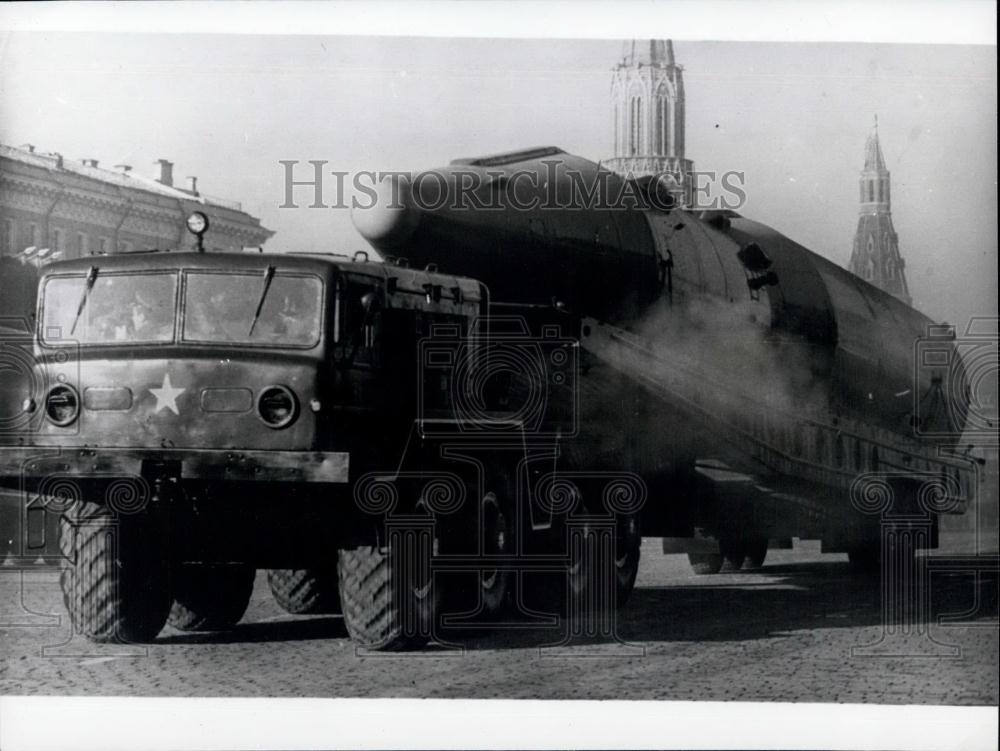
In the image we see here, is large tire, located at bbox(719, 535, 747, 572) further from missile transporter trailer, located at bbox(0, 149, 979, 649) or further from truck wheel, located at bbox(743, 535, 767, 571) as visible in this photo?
missile transporter trailer, located at bbox(0, 149, 979, 649)

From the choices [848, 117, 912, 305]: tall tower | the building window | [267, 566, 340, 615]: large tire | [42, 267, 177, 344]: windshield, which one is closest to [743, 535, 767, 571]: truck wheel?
[848, 117, 912, 305]: tall tower

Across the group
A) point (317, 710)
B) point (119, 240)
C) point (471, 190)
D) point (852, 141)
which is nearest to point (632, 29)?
point (471, 190)

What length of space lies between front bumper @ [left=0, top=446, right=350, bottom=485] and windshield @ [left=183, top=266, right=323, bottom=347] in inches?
33.1

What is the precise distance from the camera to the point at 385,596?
10.6 meters

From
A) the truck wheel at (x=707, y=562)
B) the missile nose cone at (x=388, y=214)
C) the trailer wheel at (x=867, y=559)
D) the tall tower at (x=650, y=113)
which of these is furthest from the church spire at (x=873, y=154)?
the truck wheel at (x=707, y=562)

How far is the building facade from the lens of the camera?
488 inches

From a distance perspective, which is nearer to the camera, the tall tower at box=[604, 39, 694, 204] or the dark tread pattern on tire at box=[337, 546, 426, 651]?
the dark tread pattern on tire at box=[337, 546, 426, 651]

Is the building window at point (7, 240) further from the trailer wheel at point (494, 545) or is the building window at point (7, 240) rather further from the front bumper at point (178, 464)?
the trailer wheel at point (494, 545)

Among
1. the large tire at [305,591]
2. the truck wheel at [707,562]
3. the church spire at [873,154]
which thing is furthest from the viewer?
the truck wheel at [707,562]

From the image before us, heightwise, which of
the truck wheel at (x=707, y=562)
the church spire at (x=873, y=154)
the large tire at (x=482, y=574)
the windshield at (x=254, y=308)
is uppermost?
the church spire at (x=873, y=154)

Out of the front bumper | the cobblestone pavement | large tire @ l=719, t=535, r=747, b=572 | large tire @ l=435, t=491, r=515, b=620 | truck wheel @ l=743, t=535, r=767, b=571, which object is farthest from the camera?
truck wheel @ l=743, t=535, r=767, b=571

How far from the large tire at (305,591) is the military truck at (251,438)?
5.36ft

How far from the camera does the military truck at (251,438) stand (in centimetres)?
1027

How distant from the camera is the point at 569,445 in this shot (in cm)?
1252
